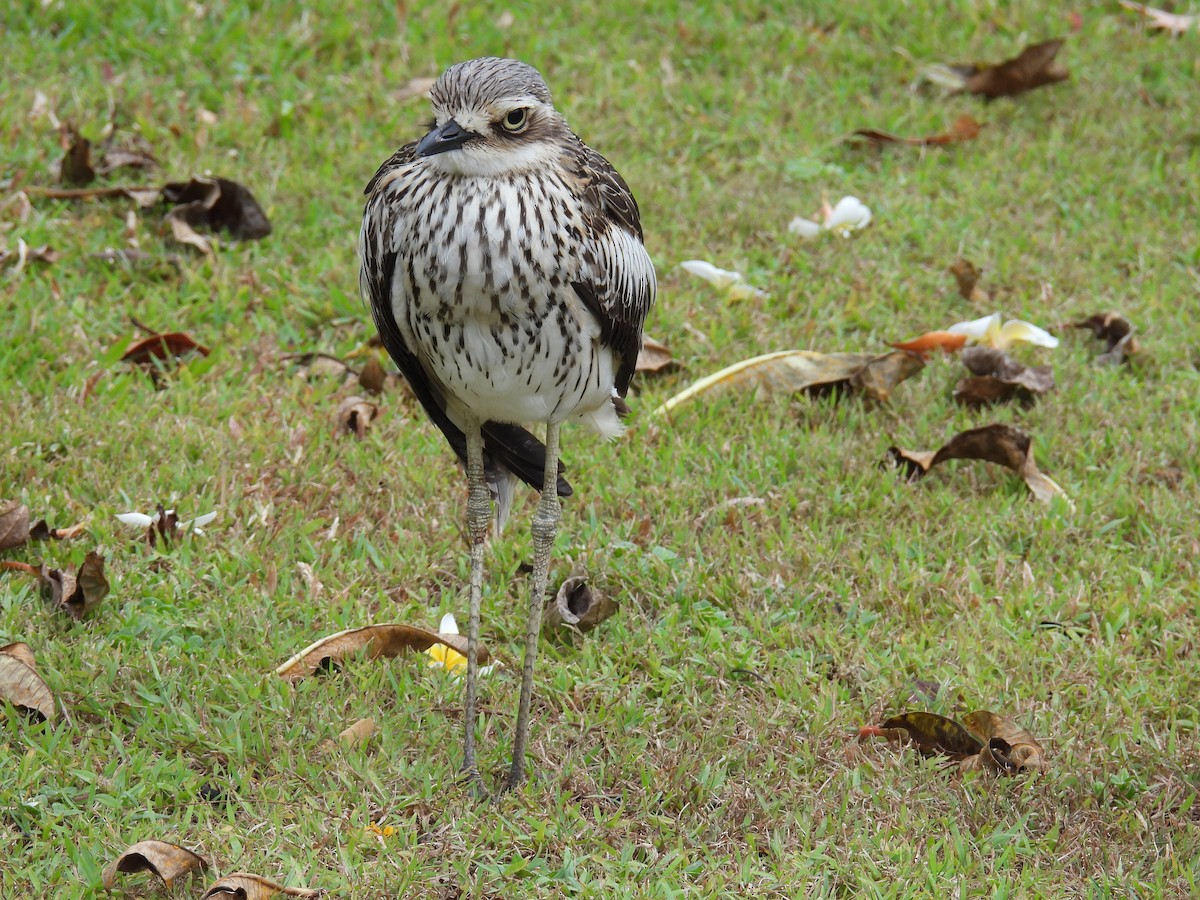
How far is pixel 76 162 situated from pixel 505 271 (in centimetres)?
409

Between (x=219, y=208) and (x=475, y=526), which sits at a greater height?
(x=475, y=526)

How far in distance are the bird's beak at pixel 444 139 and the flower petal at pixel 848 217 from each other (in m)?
3.86

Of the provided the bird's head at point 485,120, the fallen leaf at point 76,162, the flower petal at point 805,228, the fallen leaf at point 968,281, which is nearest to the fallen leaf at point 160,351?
the fallen leaf at point 76,162

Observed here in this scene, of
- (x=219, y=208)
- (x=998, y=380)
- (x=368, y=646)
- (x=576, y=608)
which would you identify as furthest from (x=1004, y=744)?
(x=219, y=208)

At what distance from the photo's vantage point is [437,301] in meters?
3.79

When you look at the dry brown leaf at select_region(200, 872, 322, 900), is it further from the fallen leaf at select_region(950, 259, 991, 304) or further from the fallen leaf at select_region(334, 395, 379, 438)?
the fallen leaf at select_region(950, 259, 991, 304)

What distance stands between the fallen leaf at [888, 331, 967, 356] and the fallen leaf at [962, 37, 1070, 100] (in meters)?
2.55

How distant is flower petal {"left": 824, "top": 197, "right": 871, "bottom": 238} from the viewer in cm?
724

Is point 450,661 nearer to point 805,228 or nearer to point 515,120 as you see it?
point 515,120

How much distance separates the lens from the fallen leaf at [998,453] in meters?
5.55

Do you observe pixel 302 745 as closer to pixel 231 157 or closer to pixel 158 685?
pixel 158 685

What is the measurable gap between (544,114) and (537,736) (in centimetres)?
189

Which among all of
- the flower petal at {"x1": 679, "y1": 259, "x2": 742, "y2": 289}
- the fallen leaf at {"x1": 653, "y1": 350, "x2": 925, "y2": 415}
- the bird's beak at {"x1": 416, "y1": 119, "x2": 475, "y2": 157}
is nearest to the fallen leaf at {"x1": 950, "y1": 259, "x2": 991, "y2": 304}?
the fallen leaf at {"x1": 653, "y1": 350, "x2": 925, "y2": 415}

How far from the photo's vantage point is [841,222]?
725 centimetres
